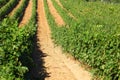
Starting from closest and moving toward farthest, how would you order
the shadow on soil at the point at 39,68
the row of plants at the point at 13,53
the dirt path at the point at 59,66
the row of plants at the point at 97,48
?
1. the row of plants at the point at 13,53
2. the row of plants at the point at 97,48
3. the shadow on soil at the point at 39,68
4. the dirt path at the point at 59,66

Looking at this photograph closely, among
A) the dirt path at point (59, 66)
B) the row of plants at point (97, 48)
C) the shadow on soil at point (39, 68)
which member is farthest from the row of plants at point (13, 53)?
the row of plants at point (97, 48)

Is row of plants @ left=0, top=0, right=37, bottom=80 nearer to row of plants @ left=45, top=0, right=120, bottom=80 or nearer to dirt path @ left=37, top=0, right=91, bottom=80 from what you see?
dirt path @ left=37, top=0, right=91, bottom=80

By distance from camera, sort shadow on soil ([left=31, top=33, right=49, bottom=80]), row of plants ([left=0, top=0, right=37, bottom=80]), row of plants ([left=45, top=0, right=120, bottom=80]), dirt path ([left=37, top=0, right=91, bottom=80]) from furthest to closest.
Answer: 1. dirt path ([left=37, top=0, right=91, bottom=80])
2. shadow on soil ([left=31, top=33, right=49, bottom=80])
3. row of plants ([left=45, top=0, right=120, bottom=80])
4. row of plants ([left=0, top=0, right=37, bottom=80])

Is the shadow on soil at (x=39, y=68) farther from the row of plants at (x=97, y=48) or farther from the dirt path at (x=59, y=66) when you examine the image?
the row of plants at (x=97, y=48)

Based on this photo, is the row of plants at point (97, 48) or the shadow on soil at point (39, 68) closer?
the row of plants at point (97, 48)

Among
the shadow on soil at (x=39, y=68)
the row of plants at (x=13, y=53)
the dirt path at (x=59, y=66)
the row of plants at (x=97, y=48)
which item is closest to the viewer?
the row of plants at (x=13, y=53)

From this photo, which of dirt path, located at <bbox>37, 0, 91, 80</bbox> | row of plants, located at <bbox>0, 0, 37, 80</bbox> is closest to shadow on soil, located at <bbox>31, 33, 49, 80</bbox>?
dirt path, located at <bbox>37, 0, 91, 80</bbox>

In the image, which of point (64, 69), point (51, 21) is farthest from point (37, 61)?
point (51, 21)

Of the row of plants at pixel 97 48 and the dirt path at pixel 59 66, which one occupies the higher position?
the row of plants at pixel 97 48

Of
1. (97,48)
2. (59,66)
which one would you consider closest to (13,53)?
(97,48)

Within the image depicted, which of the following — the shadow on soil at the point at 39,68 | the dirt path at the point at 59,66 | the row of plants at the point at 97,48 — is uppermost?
the row of plants at the point at 97,48

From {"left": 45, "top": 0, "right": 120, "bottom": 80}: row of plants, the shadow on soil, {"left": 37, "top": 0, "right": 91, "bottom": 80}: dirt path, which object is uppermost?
{"left": 45, "top": 0, "right": 120, "bottom": 80}: row of plants

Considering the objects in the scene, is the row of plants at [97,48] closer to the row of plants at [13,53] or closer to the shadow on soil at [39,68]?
the shadow on soil at [39,68]

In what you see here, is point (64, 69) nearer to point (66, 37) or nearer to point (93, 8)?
point (66, 37)
